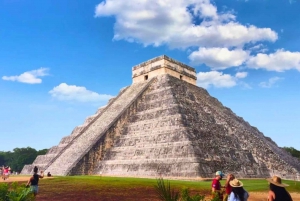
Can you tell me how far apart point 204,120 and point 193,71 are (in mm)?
11438

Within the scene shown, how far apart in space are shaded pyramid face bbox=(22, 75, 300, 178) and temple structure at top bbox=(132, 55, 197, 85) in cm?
334

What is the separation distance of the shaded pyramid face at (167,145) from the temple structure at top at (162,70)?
11.0 ft

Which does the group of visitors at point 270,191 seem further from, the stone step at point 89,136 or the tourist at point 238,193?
the stone step at point 89,136

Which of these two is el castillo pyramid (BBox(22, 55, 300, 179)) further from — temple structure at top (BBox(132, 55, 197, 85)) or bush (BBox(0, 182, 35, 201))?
bush (BBox(0, 182, 35, 201))

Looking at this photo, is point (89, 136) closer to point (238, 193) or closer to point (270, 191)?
point (238, 193)

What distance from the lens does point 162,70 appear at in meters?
28.4

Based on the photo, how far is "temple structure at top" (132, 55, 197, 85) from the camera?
1129 inches

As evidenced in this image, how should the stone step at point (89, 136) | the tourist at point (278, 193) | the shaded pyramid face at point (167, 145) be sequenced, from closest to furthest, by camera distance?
1. the tourist at point (278, 193)
2. the shaded pyramid face at point (167, 145)
3. the stone step at point (89, 136)

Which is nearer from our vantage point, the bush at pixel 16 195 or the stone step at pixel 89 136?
the bush at pixel 16 195

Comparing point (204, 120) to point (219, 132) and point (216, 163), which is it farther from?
point (216, 163)

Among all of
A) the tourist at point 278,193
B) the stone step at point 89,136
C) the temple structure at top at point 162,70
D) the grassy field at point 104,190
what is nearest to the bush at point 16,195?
the grassy field at point 104,190

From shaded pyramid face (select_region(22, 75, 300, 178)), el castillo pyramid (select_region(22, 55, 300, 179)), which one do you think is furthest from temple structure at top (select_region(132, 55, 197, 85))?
shaded pyramid face (select_region(22, 75, 300, 178))

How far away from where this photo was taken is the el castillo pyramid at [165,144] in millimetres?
18109

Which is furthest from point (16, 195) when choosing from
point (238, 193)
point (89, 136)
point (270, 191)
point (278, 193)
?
point (89, 136)
